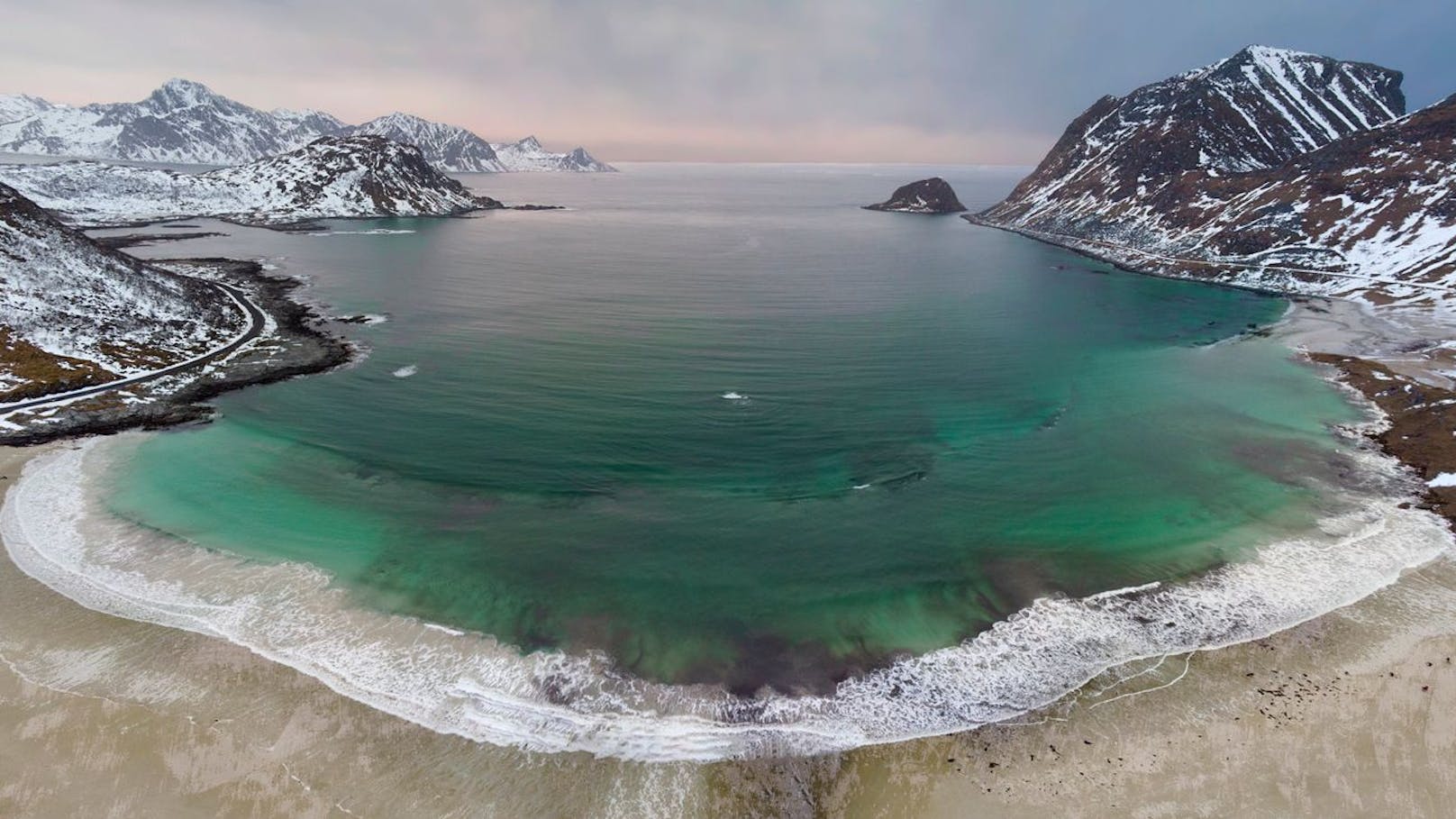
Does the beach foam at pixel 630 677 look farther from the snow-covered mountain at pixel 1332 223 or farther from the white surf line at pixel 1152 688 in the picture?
the snow-covered mountain at pixel 1332 223

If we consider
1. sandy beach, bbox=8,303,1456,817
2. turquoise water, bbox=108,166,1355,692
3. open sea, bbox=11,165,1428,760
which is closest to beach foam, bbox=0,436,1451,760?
open sea, bbox=11,165,1428,760

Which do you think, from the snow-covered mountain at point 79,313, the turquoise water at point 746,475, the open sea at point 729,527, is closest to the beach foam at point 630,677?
the open sea at point 729,527

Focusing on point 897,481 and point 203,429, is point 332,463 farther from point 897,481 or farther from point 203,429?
point 897,481

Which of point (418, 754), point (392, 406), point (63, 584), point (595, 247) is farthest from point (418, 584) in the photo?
point (595, 247)

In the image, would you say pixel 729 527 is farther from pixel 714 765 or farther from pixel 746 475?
pixel 714 765

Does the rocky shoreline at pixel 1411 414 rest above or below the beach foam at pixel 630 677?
above

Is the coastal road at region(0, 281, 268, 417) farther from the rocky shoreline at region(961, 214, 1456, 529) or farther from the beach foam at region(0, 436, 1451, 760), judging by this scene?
the rocky shoreline at region(961, 214, 1456, 529)

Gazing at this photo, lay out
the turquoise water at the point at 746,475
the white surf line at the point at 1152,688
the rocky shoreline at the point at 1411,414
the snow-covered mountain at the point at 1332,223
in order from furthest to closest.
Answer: the snow-covered mountain at the point at 1332,223
the rocky shoreline at the point at 1411,414
the turquoise water at the point at 746,475
the white surf line at the point at 1152,688
